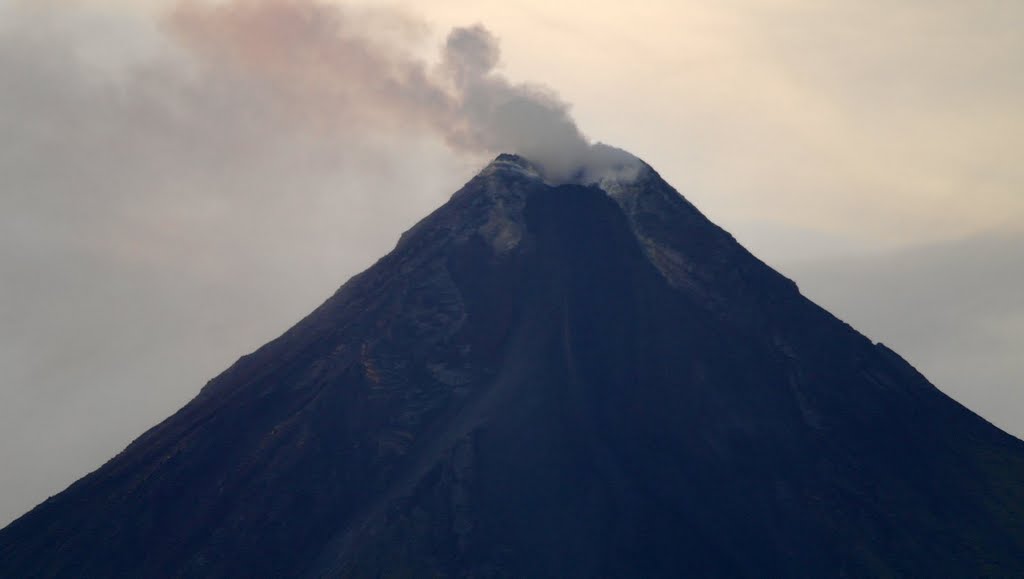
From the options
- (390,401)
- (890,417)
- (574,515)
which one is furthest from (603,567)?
(890,417)

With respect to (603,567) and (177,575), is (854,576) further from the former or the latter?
(177,575)

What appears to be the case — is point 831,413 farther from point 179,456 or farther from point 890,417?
point 179,456

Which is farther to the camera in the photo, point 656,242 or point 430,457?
point 656,242

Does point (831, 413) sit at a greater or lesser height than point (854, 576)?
greater

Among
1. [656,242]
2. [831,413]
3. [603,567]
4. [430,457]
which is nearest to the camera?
[603,567]

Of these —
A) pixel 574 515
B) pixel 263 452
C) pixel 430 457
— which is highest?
pixel 263 452

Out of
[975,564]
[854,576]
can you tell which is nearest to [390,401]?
[854,576]

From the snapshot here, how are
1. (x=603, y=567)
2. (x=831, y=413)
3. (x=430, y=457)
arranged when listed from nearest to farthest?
1. (x=603, y=567)
2. (x=430, y=457)
3. (x=831, y=413)
